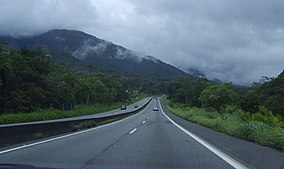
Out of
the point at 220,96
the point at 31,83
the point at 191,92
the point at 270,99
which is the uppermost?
the point at 31,83

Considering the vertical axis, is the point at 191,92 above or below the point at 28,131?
above

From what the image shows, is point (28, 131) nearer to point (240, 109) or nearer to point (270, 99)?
point (240, 109)

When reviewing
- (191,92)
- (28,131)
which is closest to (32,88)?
(28,131)

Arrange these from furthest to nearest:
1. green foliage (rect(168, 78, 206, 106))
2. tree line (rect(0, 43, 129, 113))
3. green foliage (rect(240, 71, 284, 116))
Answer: green foliage (rect(168, 78, 206, 106))
tree line (rect(0, 43, 129, 113))
green foliage (rect(240, 71, 284, 116))

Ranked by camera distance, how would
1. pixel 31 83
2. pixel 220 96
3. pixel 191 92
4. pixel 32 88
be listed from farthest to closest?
1. pixel 191 92
2. pixel 220 96
3. pixel 31 83
4. pixel 32 88

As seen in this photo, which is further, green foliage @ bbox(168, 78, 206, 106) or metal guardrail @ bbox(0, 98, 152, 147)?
green foliage @ bbox(168, 78, 206, 106)

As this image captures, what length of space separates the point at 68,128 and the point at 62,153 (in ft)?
44.7

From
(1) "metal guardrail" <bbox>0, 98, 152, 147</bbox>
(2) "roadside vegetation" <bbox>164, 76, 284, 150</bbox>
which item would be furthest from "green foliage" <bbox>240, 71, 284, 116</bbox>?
(1) "metal guardrail" <bbox>0, 98, 152, 147</bbox>

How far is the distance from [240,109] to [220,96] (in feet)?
102

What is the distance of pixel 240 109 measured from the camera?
43562mm

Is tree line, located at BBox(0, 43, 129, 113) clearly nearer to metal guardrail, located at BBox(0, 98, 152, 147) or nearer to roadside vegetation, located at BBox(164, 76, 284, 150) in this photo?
roadside vegetation, located at BBox(164, 76, 284, 150)

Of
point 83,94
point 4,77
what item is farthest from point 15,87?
point 83,94

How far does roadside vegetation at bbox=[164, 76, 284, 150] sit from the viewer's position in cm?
1886

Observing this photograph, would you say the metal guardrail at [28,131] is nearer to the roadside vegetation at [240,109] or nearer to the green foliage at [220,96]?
the roadside vegetation at [240,109]
